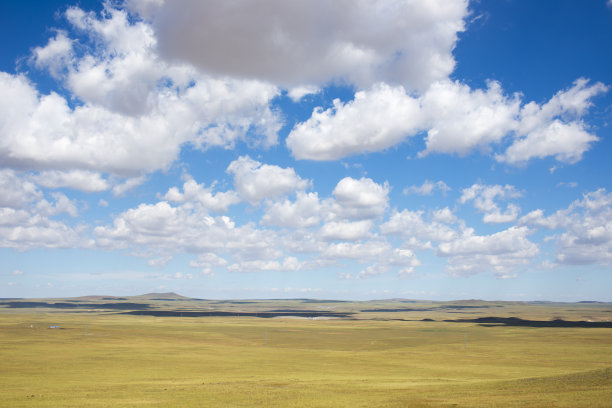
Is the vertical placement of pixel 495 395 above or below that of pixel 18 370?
above

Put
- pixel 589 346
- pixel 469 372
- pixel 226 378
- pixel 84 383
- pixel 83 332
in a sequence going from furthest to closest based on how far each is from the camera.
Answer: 1. pixel 83 332
2. pixel 589 346
3. pixel 469 372
4. pixel 226 378
5. pixel 84 383

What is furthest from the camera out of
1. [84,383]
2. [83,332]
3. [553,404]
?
[83,332]

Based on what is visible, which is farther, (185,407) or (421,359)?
(421,359)

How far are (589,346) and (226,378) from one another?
109 meters

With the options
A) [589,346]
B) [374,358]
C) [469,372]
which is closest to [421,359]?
[374,358]

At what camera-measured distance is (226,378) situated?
226 ft

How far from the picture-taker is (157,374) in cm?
7362

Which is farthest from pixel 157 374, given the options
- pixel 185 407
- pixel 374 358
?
pixel 374 358

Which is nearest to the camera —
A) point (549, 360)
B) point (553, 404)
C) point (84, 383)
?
point (553, 404)

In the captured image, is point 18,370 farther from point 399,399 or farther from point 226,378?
point 399,399

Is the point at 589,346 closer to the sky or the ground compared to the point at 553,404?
closer to the ground

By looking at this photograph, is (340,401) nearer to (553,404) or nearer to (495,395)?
(495,395)

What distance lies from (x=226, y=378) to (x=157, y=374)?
39.6 ft

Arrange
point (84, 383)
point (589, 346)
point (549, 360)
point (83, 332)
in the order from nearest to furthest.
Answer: point (84, 383) < point (549, 360) < point (589, 346) < point (83, 332)
